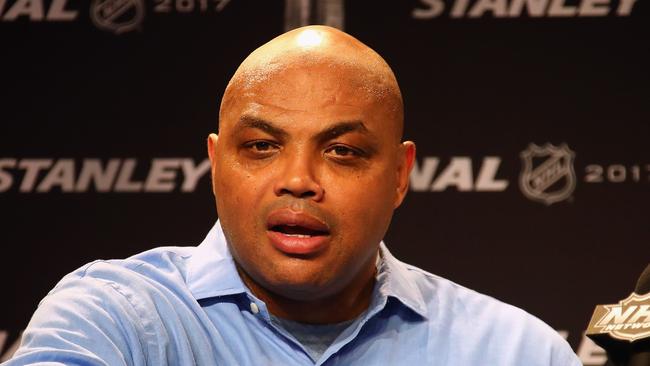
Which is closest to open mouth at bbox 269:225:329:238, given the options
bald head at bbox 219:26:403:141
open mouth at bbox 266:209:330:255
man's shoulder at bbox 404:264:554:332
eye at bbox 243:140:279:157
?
open mouth at bbox 266:209:330:255

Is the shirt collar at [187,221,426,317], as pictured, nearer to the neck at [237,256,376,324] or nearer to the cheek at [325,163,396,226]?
the neck at [237,256,376,324]

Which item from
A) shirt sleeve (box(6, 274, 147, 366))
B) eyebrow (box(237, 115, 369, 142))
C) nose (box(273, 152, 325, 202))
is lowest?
shirt sleeve (box(6, 274, 147, 366))

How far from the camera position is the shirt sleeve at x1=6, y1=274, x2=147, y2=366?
152 centimetres

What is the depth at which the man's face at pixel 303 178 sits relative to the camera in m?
1.75

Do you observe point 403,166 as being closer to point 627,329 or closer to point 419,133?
point 627,329

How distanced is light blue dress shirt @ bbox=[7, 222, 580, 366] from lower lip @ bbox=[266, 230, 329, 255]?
0.13m

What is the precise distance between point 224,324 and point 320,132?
331 millimetres

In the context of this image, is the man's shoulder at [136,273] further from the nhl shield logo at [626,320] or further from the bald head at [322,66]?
the nhl shield logo at [626,320]

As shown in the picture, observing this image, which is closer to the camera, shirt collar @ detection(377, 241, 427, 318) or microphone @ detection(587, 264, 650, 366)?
microphone @ detection(587, 264, 650, 366)

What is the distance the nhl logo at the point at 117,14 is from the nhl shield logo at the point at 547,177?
98 centimetres

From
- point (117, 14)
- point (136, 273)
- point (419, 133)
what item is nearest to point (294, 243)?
point (136, 273)

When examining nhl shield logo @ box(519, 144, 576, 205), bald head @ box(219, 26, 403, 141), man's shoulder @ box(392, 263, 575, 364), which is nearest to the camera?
bald head @ box(219, 26, 403, 141)

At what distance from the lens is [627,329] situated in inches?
60.9

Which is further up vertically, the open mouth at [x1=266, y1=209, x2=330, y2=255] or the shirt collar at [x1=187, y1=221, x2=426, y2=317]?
the open mouth at [x1=266, y1=209, x2=330, y2=255]
